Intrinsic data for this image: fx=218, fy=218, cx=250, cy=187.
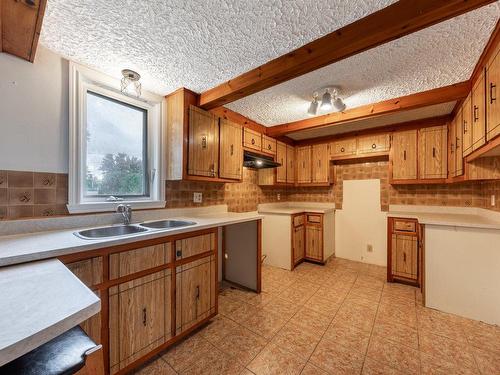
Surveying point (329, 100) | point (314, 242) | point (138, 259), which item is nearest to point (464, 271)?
point (314, 242)

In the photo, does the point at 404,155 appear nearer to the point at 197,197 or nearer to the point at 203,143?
the point at 203,143

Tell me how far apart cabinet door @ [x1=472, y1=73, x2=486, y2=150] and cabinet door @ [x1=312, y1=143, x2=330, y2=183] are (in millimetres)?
1954

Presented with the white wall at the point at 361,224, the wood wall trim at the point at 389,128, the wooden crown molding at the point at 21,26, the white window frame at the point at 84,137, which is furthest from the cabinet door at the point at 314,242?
the wooden crown molding at the point at 21,26

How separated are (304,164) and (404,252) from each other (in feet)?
6.61

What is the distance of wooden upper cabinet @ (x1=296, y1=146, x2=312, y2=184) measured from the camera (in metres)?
3.97

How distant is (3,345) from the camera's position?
483 millimetres

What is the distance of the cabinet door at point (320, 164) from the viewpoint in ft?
12.3

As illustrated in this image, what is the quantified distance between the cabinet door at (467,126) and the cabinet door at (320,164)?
1.74 metres

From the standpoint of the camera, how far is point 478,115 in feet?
5.85

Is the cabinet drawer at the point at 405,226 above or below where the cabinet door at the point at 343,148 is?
below

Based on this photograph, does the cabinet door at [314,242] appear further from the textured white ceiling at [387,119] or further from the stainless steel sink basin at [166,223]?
the stainless steel sink basin at [166,223]

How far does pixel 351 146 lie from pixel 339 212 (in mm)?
1158

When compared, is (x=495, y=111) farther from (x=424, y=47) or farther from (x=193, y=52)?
(x=193, y=52)

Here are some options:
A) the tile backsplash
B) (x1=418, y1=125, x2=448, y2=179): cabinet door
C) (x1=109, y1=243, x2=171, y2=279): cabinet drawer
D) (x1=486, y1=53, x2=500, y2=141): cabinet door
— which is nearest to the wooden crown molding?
the tile backsplash
